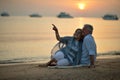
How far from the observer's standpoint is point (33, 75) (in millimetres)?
10672

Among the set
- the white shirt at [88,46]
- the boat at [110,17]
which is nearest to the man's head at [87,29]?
the white shirt at [88,46]

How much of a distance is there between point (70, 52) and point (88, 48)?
0.61 metres

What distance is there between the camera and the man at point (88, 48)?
11.7 meters

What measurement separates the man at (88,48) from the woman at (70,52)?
0.15m

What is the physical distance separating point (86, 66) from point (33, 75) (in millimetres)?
1962

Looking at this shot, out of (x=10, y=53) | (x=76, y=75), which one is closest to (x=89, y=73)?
(x=76, y=75)

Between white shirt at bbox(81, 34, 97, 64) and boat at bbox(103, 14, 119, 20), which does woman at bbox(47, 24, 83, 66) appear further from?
boat at bbox(103, 14, 119, 20)

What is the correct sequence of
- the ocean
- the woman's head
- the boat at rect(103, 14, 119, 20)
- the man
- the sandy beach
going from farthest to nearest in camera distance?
the boat at rect(103, 14, 119, 20) < the ocean < the woman's head < the man < the sandy beach

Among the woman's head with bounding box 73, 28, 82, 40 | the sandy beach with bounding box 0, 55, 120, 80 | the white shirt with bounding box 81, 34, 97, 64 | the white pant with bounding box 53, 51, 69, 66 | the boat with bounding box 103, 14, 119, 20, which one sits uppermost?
the boat with bounding box 103, 14, 119, 20

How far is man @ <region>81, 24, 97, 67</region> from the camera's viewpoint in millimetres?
11672

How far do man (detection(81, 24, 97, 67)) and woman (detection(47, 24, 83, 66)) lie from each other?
151mm

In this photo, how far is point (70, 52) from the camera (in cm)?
1205

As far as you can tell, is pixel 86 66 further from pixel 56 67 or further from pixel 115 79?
pixel 115 79

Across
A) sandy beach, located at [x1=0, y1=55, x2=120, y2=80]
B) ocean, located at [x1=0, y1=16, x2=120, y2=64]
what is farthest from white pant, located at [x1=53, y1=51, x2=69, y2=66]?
ocean, located at [x1=0, y1=16, x2=120, y2=64]
